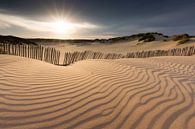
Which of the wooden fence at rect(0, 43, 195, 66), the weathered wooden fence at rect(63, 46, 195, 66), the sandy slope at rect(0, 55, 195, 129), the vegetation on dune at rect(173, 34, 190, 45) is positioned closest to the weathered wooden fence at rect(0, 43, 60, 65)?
the wooden fence at rect(0, 43, 195, 66)

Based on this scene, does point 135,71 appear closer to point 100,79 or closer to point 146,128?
point 100,79

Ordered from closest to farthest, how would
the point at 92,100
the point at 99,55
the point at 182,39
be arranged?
the point at 92,100 → the point at 99,55 → the point at 182,39

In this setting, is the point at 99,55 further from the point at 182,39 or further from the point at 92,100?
the point at 182,39

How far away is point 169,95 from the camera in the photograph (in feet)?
16.4

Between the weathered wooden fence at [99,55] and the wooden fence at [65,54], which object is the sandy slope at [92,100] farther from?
the weathered wooden fence at [99,55]

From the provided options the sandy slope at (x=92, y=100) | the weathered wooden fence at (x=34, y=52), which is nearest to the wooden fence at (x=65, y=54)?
the weathered wooden fence at (x=34, y=52)

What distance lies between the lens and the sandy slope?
357 centimetres

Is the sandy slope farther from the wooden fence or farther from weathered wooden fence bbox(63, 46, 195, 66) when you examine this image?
weathered wooden fence bbox(63, 46, 195, 66)

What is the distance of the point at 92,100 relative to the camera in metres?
4.42

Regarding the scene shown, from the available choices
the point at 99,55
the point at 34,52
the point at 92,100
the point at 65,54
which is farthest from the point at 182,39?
the point at 92,100

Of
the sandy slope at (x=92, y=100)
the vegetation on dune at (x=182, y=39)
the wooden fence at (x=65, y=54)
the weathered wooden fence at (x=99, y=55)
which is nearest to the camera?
the sandy slope at (x=92, y=100)

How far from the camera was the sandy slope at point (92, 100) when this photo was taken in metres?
3.57

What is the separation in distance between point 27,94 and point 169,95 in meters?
3.21

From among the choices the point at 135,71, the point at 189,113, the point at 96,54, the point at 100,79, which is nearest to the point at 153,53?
the point at 96,54
